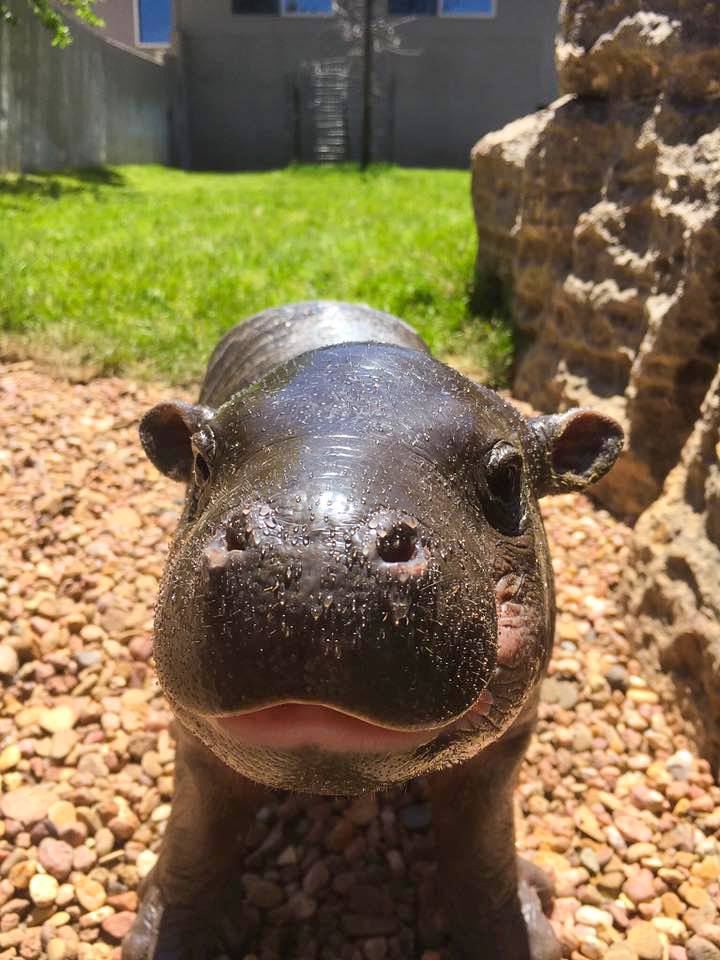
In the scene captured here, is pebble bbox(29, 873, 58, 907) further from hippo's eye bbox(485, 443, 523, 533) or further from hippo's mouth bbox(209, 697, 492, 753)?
hippo's eye bbox(485, 443, 523, 533)

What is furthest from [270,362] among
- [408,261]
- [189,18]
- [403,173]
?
[189,18]

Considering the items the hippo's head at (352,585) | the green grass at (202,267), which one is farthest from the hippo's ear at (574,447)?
the green grass at (202,267)

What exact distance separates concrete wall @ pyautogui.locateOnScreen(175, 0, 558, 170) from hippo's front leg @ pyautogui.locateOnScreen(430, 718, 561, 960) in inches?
914

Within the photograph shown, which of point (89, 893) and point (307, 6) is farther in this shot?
point (307, 6)

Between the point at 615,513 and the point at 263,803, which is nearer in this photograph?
the point at 263,803

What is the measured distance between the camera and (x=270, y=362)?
3490 millimetres

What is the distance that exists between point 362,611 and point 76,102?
18352 millimetres

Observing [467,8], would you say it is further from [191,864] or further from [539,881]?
[191,864]

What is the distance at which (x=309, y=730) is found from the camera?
1.55 m

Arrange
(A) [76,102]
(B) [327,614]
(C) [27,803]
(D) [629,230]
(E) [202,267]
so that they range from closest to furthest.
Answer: (B) [327,614], (C) [27,803], (D) [629,230], (E) [202,267], (A) [76,102]

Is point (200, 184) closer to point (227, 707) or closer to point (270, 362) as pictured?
point (270, 362)

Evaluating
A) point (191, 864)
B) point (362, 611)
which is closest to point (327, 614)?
point (362, 611)

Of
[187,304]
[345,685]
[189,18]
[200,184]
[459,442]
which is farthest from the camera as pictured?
[189,18]

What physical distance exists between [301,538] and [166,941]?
5.04 feet
